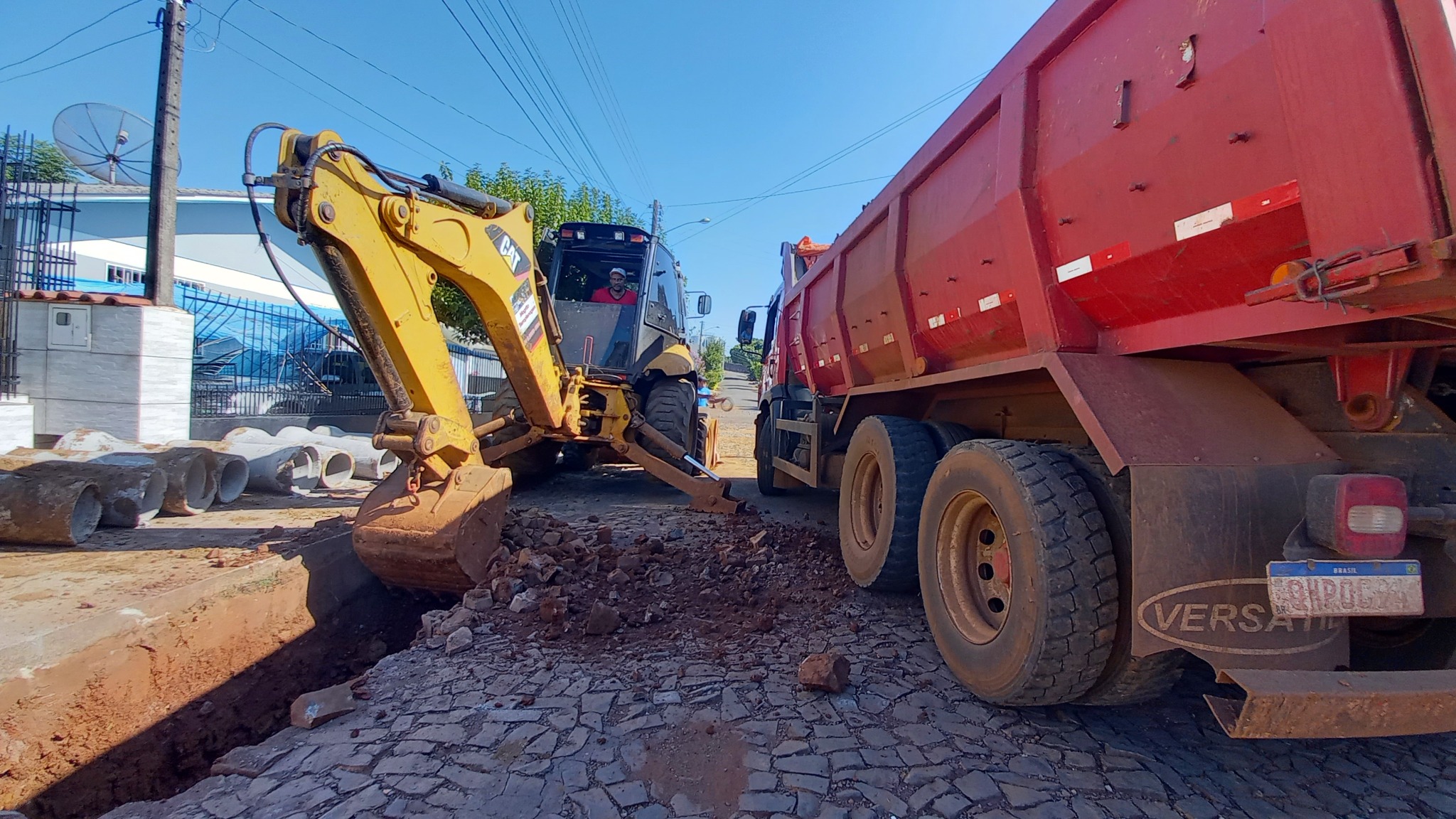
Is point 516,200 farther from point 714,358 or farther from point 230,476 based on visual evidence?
point 714,358

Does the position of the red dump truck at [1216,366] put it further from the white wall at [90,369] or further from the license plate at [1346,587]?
the white wall at [90,369]

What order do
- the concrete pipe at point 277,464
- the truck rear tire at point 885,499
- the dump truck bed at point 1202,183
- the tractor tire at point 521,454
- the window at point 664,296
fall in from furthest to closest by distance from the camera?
the window at point 664,296
the tractor tire at point 521,454
the concrete pipe at point 277,464
the truck rear tire at point 885,499
the dump truck bed at point 1202,183

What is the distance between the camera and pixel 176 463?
208 inches

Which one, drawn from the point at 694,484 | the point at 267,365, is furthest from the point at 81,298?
the point at 694,484

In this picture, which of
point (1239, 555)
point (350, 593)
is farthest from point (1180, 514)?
point (350, 593)

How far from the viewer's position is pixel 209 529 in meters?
4.98

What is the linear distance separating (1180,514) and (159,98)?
10731mm

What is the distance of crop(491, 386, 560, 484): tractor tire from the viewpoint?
684cm

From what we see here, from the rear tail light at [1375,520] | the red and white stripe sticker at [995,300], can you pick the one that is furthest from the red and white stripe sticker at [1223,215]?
the rear tail light at [1375,520]

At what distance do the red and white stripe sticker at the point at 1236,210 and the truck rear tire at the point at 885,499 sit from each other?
1.91 m

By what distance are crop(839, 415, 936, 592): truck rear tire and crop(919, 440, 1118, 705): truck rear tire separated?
67 centimetres

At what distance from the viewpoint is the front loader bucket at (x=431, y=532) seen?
372 centimetres

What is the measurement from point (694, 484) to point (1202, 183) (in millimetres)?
5063

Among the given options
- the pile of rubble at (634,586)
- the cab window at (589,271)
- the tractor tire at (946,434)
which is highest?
the cab window at (589,271)
